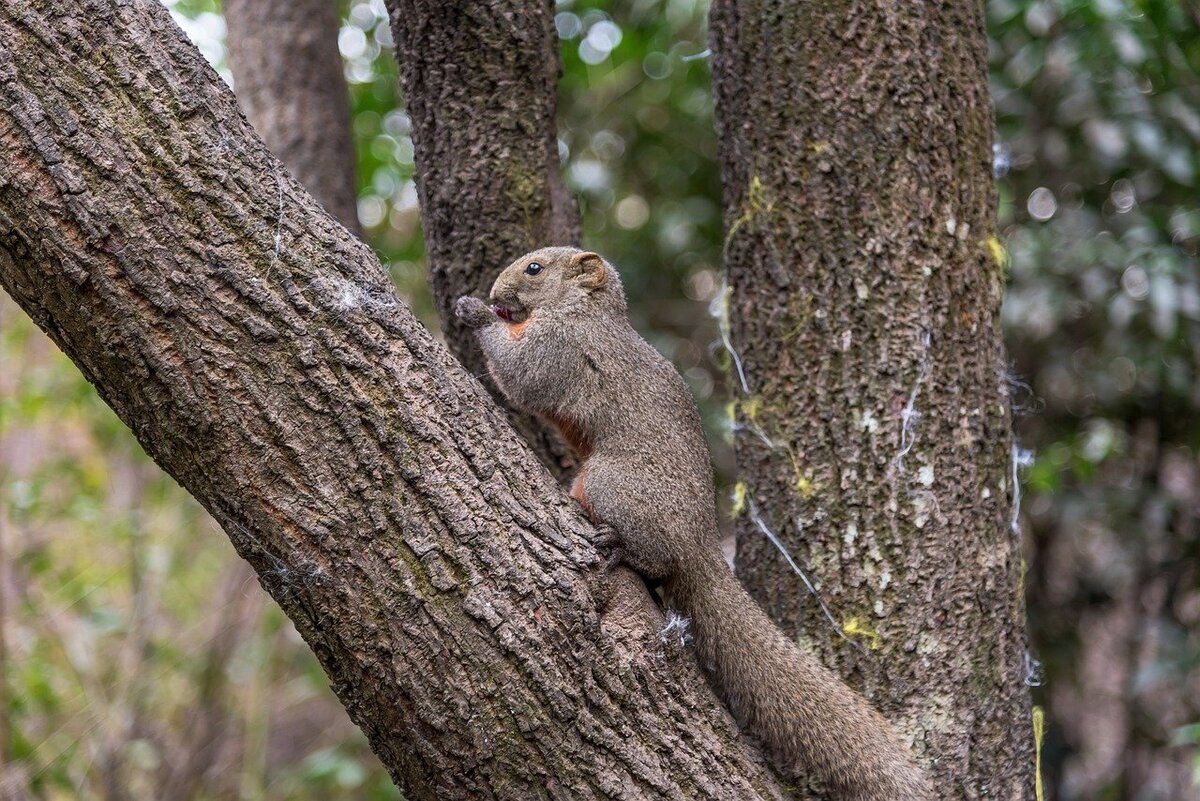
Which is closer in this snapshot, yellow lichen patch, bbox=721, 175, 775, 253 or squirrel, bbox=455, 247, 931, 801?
squirrel, bbox=455, 247, 931, 801

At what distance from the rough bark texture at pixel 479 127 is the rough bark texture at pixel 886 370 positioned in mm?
541

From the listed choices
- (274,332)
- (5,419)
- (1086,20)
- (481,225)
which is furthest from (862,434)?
(5,419)

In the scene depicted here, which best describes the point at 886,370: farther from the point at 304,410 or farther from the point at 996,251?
the point at 304,410

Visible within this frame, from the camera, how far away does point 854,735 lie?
2.28 metres

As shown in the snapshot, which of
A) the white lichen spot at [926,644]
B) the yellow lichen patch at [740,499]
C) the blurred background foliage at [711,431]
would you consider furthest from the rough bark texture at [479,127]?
the white lichen spot at [926,644]

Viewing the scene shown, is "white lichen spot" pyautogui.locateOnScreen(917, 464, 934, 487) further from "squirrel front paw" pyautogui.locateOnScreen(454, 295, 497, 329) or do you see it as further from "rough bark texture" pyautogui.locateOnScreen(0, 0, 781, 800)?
"squirrel front paw" pyautogui.locateOnScreen(454, 295, 497, 329)

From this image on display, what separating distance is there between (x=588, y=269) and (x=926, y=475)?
3.82 ft

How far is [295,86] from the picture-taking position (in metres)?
3.62

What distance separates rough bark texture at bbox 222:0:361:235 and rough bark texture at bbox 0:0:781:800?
1662mm

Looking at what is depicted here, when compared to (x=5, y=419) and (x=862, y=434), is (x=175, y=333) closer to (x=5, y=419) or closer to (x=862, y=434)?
(x=862, y=434)

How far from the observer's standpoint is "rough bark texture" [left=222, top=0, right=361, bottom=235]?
3566mm

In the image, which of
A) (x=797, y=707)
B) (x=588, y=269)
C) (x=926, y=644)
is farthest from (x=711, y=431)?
(x=797, y=707)

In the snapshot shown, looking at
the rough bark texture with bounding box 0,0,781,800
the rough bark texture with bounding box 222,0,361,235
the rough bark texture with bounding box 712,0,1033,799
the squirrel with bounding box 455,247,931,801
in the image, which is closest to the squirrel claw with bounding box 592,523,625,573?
the squirrel with bounding box 455,247,931,801

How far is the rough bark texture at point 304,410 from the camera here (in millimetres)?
1772
